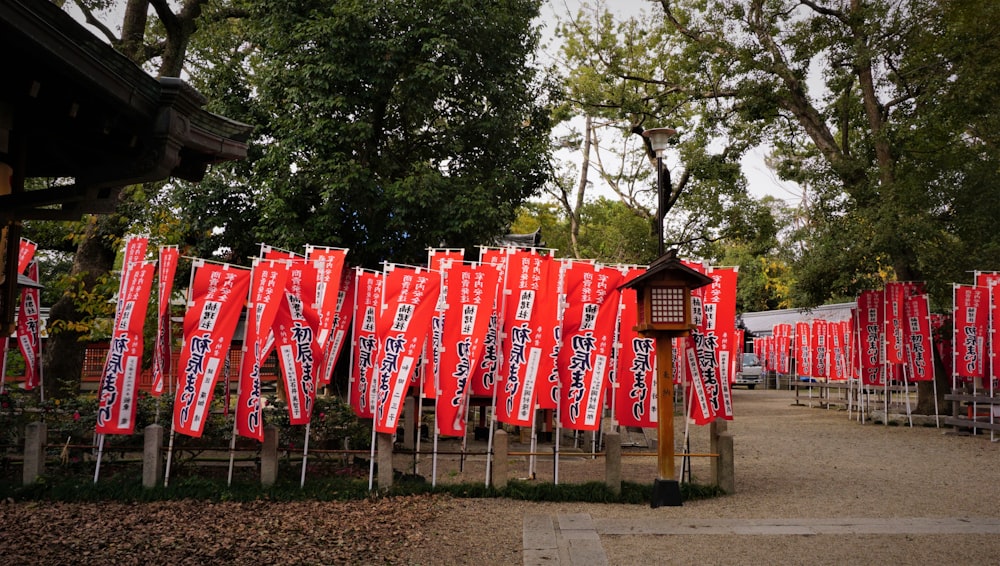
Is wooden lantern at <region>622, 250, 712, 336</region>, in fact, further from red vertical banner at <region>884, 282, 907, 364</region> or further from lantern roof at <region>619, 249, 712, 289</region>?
red vertical banner at <region>884, 282, 907, 364</region>

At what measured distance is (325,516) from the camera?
803cm

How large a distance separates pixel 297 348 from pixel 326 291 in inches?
35.8

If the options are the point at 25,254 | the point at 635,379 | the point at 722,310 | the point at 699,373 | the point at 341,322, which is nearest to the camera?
the point at 699,373

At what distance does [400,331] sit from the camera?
30.8 feet

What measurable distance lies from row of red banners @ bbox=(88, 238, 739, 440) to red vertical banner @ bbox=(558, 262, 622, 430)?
15mm

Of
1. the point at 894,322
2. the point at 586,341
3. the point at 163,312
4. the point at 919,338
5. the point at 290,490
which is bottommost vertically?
the point at 290,490

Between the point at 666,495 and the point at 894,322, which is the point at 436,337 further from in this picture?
the point at 894,322

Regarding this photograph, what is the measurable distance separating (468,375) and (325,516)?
2.54 meters

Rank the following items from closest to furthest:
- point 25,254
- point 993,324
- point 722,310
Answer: point 722,310 → point 25,254 → point 993,324

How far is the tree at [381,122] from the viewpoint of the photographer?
1567cm

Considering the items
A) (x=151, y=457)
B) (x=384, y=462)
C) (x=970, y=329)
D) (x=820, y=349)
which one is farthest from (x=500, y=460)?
(x=820, y=349)

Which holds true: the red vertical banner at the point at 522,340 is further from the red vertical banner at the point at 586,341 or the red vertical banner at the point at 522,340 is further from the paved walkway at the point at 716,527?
the paved walkway at the point at 716,527

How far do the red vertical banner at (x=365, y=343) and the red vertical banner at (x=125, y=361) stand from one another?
9.11ft

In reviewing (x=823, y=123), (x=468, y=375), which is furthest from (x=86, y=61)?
(x=823, y=123)
